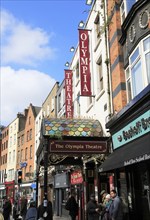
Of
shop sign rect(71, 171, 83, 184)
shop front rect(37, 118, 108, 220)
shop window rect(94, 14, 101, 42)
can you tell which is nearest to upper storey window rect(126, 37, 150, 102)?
shop front rect(37, 118, 108, 220)

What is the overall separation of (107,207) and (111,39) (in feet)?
26.0

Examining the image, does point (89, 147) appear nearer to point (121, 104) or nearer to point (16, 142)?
point (121, 104)

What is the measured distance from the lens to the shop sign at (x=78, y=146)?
1215 cm

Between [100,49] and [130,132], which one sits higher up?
[100,49]

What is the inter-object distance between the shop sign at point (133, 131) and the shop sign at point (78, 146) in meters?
0.82

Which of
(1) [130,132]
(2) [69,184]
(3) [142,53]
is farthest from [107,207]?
(2) [69,184]

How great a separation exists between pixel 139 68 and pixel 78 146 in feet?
13.7

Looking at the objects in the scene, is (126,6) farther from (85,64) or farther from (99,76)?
(85,64)

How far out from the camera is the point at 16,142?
53688 mm

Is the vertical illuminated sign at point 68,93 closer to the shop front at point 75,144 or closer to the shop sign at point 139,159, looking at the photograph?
the shop front at point 75,144

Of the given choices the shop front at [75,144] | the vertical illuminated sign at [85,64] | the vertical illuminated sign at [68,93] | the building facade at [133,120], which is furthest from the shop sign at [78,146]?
the vertical illuminated sign at [68,93]

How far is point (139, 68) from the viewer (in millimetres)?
10703

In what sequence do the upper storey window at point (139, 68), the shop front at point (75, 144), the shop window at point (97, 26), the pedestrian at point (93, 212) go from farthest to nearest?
the shop window at point (97, 26), the shop front at point (75, 144), the pedestrian at point (93, 212), the upper storey window at point (139, 68)

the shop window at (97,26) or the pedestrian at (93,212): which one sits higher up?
the shop window at (97,26)
